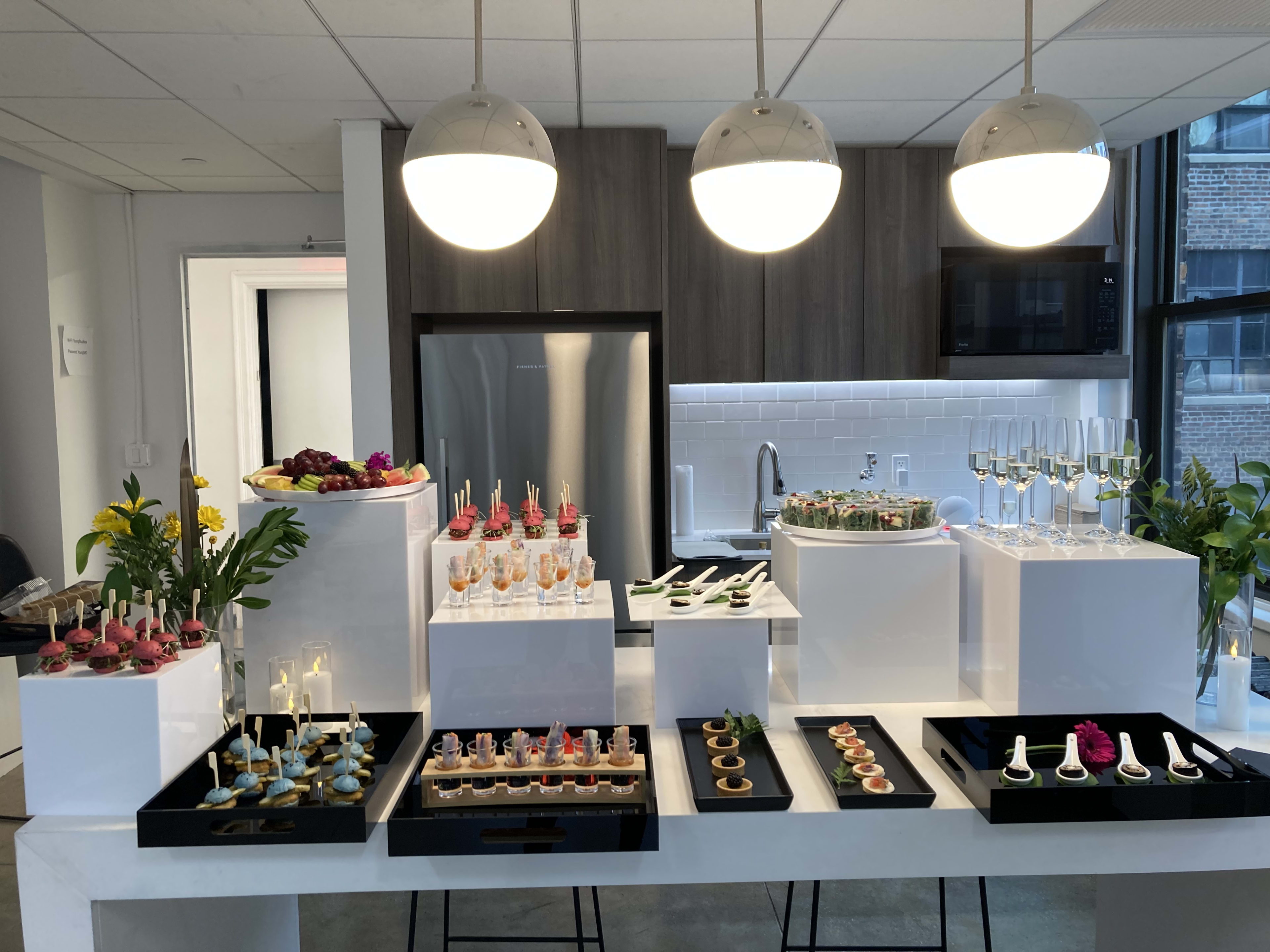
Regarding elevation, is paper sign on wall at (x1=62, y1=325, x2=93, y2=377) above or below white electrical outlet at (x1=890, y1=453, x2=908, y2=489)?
above

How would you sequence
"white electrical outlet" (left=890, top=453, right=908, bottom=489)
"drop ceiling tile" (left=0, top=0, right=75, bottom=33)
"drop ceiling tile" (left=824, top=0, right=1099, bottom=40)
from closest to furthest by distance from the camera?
"drop ceiling tile" (left=0, top=0, right=75, bottom=33) → "drop ceiling tile" (left=824, top=0, right=1099, bottom=40) → "white electrical outlet" (left=890, top=453, right=908, bottom=489)

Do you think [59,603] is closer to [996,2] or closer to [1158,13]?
[996,2]

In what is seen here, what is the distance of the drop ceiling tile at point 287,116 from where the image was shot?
328cm

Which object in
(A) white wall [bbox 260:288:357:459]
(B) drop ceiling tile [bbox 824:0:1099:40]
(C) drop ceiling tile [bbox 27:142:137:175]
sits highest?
(C) drop ceiling tile [bbox 27:142:137:175]

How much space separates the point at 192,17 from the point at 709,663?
85.7 inches

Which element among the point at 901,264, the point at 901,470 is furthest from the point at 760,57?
the point at 901,470

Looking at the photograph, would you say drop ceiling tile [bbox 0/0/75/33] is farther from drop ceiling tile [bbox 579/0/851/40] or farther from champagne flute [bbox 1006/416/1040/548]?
champagne flute [bbox 1006/416/1040/548]

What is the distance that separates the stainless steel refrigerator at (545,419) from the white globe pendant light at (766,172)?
7.72ft

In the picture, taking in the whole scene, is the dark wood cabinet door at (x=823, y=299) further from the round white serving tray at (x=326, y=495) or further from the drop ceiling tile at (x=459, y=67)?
the round white serving tray at (x=326, y=495)

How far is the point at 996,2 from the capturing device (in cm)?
248

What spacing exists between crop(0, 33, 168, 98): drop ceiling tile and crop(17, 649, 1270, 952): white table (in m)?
2.25

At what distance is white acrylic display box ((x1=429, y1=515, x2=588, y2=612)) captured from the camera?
1.97m

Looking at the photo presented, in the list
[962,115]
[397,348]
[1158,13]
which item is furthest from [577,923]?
[962,115]

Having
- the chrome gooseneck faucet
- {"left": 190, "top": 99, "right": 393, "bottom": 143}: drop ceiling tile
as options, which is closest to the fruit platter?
{"left": 190, "top": 99, "right": 393, "bottom": 143}: drop ceiling tile
